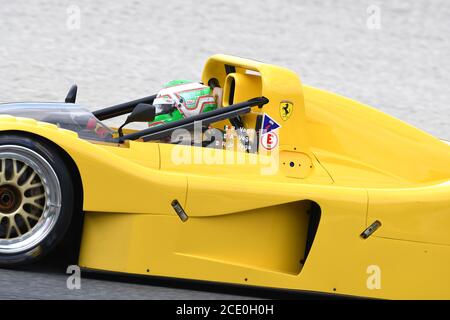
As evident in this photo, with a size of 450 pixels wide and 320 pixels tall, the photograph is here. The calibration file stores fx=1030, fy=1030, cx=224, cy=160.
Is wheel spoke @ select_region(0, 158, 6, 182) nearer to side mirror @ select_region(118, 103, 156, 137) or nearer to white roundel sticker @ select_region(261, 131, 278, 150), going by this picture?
side mirror @ select_region(118, 103, 156, 137)

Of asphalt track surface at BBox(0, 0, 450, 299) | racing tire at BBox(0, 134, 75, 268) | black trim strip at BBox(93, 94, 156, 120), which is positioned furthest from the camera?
asphalt track surface at BBox(0, 0, 450, 299)

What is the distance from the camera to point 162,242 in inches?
211

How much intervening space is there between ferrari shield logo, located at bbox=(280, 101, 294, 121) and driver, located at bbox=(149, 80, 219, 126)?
0.48 metres

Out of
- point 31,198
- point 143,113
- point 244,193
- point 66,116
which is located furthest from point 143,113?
point 31,198

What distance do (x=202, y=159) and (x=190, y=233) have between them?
1.51 ft

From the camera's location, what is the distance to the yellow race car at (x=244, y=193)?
521 centimetres

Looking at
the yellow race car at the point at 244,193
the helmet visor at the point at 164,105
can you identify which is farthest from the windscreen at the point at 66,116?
the helmet visor at the point at 164,105

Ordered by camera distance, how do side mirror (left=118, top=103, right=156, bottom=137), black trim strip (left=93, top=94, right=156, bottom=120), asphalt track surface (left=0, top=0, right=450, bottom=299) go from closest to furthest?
side mirror (left=118, top=103, right=156, bottom=137), black trim strip (left=93, top=94, right=156, bottom=120), asphalt track surface (left=0, top=0, right=450, bottom=299)

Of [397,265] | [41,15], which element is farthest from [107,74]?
[397,265]

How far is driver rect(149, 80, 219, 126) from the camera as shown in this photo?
6.09 meters

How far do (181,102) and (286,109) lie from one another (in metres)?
0.62

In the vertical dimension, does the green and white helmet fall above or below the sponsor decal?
above

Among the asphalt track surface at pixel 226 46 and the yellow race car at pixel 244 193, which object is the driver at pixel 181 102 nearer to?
the yellow race car at pixel 244 193

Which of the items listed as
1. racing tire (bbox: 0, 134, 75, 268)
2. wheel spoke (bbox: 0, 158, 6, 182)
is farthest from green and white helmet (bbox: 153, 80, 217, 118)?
wheel spoke (bbox: 0, 158, 6, 182)
